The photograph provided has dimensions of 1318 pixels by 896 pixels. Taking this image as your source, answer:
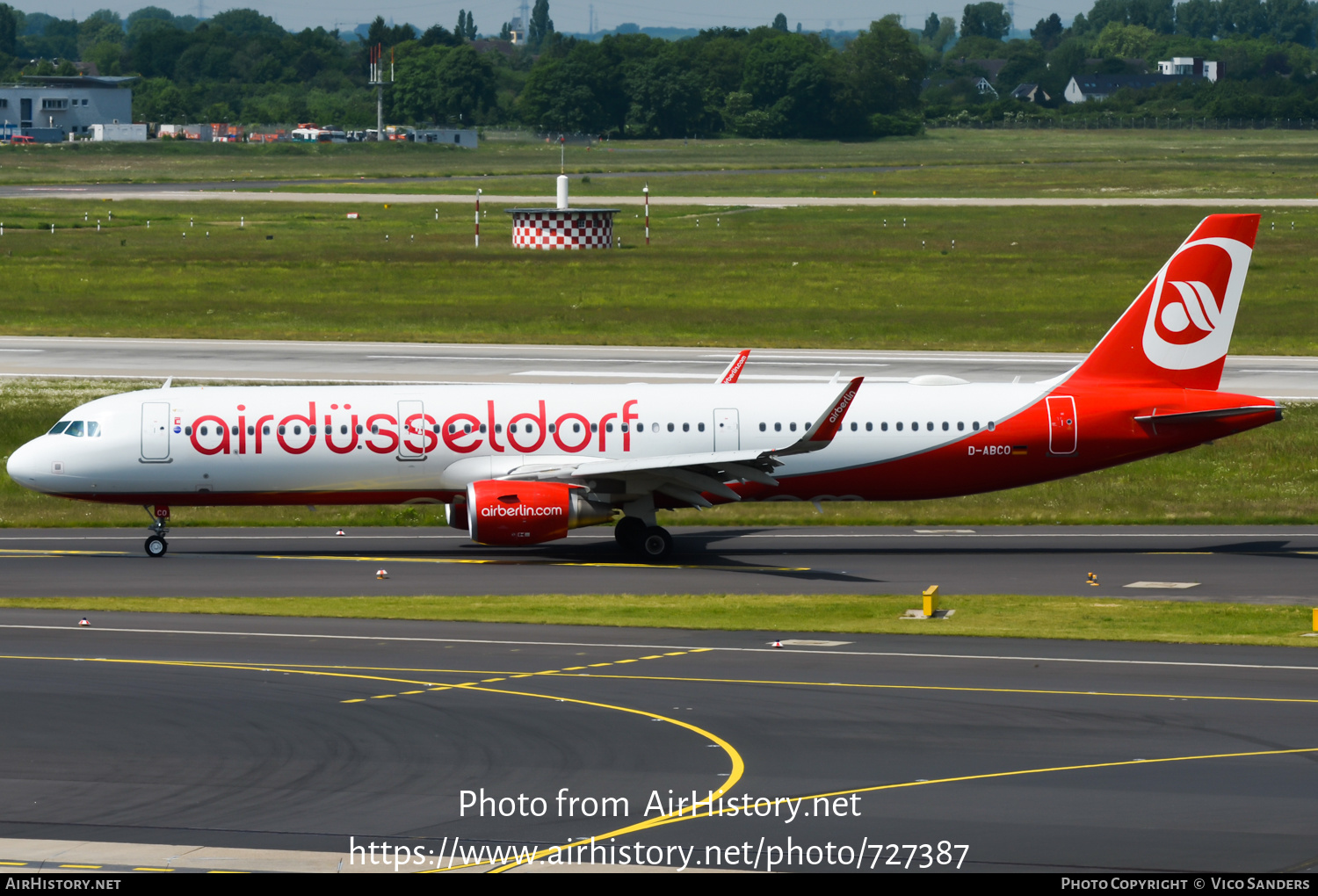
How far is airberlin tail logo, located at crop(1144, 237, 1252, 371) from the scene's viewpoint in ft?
128

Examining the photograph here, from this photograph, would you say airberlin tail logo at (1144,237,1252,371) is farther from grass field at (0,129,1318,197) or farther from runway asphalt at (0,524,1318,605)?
grass field at (0,129,1318,197)

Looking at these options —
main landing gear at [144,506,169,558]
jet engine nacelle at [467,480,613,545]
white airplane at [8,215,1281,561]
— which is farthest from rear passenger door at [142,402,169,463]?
jet engine nacelle at [467,480,613,545]

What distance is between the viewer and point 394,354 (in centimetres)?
6550

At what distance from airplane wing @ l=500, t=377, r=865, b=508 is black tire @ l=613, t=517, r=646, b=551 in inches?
39.5

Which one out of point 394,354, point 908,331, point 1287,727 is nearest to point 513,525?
point 1287,727

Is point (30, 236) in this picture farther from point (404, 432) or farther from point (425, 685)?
point (425, 685)

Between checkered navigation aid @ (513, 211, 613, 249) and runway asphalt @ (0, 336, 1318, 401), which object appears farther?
checkered navigation aid @ (513, 211, 613, 249)

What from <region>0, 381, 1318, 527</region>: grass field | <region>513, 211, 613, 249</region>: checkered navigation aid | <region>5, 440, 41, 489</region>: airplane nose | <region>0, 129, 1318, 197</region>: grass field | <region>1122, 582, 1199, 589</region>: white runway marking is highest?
<region>0, 129, 1318, 197</region>: grass field

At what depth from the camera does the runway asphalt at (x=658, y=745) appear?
1738cm

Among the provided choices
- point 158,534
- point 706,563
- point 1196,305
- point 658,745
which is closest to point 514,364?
point 158,534

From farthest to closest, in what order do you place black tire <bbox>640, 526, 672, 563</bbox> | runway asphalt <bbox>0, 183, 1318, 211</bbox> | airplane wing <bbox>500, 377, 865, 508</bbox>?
1. runway asphalt <bbox>0, 183, 1318, 211</bbox>
2. black tire <bbox>640, 526, 672, 563</bbox>
3. airplane wing <bbox>500, 377, 865, 508</bbox>

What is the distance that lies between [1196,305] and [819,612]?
14326 mm

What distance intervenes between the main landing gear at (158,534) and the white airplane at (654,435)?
39mm
